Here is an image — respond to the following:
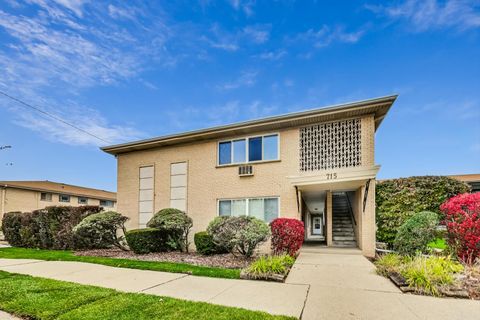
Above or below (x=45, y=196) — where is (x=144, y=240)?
below

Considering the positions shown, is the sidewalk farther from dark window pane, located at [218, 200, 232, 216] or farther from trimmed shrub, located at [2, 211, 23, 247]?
trimmed shrub, located at [2, 211, 23, 247]

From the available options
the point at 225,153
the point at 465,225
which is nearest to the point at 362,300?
the point at 465,225

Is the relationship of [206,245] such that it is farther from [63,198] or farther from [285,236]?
[63,198]

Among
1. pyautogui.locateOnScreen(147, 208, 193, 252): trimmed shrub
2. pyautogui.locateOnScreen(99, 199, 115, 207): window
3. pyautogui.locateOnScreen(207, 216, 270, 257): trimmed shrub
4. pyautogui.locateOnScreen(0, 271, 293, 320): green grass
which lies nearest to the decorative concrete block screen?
pyautogui.locateOnScreen(207, 216, 270, 257): trimmed shrub

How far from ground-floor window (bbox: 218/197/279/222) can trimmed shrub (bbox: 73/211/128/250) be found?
15.6 feet

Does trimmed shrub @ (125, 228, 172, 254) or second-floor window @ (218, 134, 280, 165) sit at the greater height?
second-floor window @ (218, 134, 280, 165)

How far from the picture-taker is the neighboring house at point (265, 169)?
10.4 metres

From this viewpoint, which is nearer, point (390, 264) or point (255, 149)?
point (390, 264)

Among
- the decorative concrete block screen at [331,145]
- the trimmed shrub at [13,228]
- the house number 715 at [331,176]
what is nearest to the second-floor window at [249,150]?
the decorative concrete block screen at [331,145]

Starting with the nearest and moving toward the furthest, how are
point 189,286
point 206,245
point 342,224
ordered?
point 189,286 → point 206,245 → point 342,224

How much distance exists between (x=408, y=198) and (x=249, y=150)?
7.79m

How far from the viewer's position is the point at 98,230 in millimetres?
11930

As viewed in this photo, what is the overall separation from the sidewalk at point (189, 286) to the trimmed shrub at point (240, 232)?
2247 mm

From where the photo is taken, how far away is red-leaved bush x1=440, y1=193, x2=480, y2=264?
7.12 m
